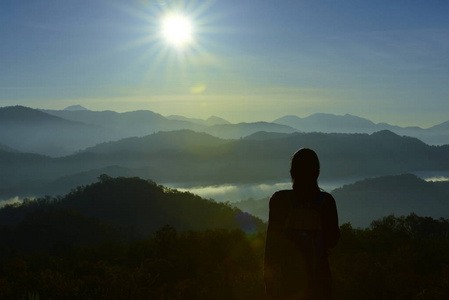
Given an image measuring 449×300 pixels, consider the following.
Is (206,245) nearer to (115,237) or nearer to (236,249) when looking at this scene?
(236,249)

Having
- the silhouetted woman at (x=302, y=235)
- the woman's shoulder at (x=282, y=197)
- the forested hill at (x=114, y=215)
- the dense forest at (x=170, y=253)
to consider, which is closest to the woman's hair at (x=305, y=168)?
the silhouetted woman at (x=302, y=235)

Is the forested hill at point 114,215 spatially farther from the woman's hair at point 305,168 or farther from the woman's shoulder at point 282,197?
the woman's hair at point 305,168

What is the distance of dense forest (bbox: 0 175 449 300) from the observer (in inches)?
485

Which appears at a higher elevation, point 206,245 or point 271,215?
point 271,215

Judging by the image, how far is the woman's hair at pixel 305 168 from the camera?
4.30 metres

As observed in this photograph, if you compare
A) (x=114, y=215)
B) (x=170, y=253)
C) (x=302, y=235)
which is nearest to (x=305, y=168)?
(x=302, y=235)

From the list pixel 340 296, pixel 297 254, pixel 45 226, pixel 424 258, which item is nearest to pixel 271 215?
pixel 297 254

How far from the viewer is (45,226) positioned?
111938 mm

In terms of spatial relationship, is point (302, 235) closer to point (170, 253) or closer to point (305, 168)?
point (305, 168)

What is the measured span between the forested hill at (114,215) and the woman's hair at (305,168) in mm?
106951

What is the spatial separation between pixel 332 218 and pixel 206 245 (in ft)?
121

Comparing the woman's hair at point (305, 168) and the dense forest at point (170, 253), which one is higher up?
the woman's hair at point (305, 168)

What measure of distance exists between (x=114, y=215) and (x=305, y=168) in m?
149

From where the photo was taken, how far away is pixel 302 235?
434 cm
